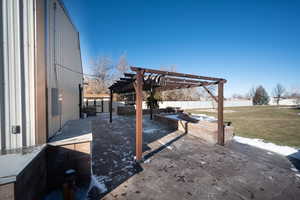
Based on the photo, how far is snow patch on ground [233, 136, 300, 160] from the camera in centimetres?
381

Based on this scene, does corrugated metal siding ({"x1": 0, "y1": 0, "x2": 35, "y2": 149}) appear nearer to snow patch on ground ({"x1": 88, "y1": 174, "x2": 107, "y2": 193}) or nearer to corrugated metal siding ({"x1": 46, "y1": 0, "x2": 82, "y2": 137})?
corrugated metal siding ({"x1": 46, "y1": 0, "x2": 82, "y2": 137})

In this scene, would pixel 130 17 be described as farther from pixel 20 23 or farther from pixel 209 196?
pixel 209 196

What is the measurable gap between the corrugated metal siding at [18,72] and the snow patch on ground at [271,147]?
655 centimetres

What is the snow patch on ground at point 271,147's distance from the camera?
12.5 ft

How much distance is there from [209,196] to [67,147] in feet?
9.01

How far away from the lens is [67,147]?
90.8 inches

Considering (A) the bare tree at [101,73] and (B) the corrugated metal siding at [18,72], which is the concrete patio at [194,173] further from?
(A) the bare tree at [101,73]

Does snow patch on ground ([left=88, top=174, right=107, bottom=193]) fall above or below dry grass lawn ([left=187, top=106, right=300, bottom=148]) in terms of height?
above

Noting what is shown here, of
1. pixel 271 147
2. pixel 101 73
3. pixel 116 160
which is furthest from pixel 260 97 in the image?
pixel 116 160

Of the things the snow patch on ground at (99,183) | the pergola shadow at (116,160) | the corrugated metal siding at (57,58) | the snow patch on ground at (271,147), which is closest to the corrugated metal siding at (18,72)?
the corrugated metal siding at (57,58)

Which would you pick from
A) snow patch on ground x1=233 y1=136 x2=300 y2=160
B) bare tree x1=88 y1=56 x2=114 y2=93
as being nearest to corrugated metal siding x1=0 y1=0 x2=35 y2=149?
snow patch on ground x1=233 y1=136 x2=300 y2=160

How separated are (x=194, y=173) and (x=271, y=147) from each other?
361 centimetres

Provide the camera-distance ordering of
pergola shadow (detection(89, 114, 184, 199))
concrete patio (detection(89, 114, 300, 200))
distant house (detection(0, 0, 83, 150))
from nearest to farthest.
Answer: distant house (detection(0, 0, 83, 150)) < concrete patio (detection(89, 114, 300, 200)) < pergola shadow (detection(89, 114, 184, 199))

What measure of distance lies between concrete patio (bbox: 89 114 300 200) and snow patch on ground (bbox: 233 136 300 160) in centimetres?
41
